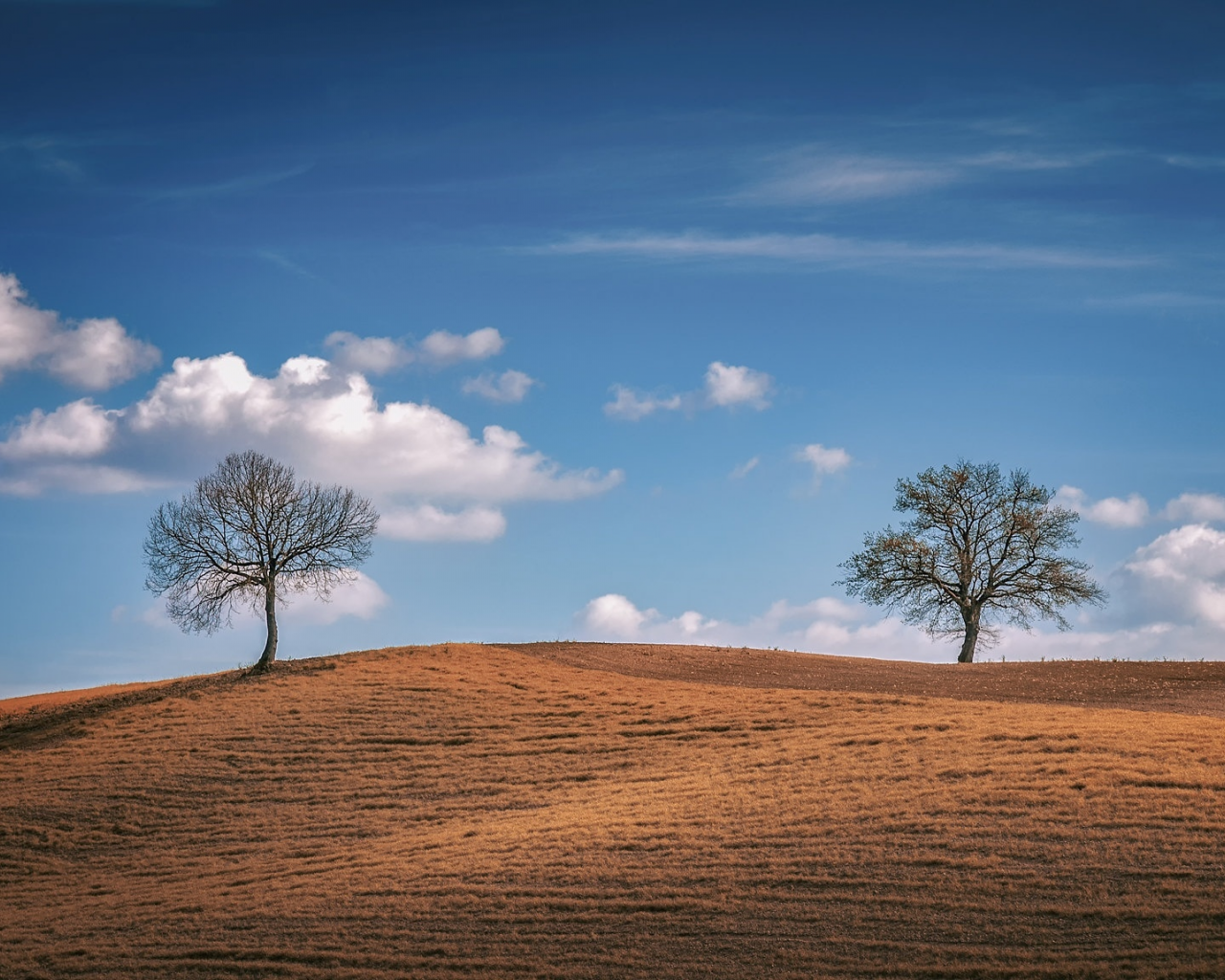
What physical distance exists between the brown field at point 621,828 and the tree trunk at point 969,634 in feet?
29.7

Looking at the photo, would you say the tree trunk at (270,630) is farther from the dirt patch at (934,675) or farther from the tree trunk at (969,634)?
the tree trunk at (969,634)

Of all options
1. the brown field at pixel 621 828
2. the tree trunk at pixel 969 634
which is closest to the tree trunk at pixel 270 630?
the brown field at pixel 621 828

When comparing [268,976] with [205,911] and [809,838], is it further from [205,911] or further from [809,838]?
[809,838]

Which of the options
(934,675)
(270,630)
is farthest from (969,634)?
(270,630)

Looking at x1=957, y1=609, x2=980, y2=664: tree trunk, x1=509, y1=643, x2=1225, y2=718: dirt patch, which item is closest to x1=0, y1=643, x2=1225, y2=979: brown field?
x1=509, y1=643, x2=1225, y2=718: dirt patch

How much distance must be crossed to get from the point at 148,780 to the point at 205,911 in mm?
10703

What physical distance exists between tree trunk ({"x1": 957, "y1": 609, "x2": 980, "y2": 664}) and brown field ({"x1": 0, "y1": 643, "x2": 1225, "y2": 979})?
9064mm

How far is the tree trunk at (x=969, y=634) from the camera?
148 feet

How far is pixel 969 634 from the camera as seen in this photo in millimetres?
45562

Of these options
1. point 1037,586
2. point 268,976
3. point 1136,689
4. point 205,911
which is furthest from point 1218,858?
point 1037,586

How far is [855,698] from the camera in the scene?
30.2 m

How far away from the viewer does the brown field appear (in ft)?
48.1

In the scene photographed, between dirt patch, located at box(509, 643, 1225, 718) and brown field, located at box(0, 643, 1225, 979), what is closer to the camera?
brown field, located at box(0, 643, 1225, 979)

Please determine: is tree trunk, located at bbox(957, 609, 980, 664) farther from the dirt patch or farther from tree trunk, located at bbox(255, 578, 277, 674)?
tree trunk, located at bbox(255, 578, 277, 674)
